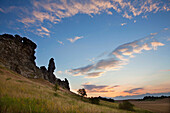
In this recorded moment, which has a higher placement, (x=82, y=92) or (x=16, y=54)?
(x=16, y=54)

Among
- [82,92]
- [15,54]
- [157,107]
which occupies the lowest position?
[157,107]

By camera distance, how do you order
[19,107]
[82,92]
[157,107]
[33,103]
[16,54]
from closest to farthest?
[19,107] < [33,103] < [157,107] < [82,92] < [16,54]

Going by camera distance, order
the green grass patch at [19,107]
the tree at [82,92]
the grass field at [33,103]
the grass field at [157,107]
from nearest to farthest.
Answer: the green grass patch at [19,107] → the grass field at [33,103] → the grass field at [157,107] → the tree at [82,92]

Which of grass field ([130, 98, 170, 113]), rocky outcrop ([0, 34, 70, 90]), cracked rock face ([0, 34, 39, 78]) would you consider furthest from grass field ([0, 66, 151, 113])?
cracked rock face ([0, 34, 39, 78])

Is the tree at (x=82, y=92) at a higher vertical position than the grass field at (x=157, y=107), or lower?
higher

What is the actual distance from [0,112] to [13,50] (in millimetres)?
80599

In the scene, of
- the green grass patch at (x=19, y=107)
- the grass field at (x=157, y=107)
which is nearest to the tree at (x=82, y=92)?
the grass field at (x=157, y=107)

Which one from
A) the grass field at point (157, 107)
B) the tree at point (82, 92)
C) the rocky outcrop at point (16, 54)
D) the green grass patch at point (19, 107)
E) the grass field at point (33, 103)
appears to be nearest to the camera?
the green grass patch at point (19, 107)

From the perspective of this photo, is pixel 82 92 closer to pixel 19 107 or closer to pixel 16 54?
pixel 19 107

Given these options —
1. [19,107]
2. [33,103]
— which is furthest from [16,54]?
[19,107]

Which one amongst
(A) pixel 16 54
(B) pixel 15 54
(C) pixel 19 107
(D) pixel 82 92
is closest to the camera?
(C) pixel 19 107

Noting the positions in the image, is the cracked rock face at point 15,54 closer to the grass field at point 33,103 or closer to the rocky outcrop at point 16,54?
the rocky outcrop at point 16,54

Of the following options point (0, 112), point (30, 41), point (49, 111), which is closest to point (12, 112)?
point (0, 112)

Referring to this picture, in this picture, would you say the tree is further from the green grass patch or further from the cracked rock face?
the green grass patch
